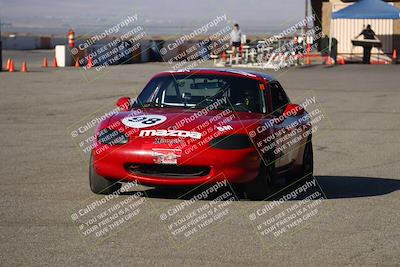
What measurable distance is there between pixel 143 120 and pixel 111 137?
1.27 feet

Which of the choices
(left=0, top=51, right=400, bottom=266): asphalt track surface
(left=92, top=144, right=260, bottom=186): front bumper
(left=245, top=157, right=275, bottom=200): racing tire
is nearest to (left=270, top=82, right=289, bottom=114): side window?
(left=0, top=51, right=400, bottom=266): asphalt track surface

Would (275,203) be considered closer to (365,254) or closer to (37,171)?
(365,254)

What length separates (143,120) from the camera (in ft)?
30.6

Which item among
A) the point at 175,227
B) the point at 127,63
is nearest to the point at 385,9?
the point at 127,63

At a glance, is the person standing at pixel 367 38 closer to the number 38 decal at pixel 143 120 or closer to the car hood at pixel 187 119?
the car hood at pixel 187 119

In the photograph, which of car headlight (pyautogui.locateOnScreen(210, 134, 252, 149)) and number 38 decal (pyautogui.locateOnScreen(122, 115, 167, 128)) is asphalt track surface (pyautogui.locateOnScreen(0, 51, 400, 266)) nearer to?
car headlight (pyautogui.locateOnScreen(210, 134, 252, 149))

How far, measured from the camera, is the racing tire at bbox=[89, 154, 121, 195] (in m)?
9.30

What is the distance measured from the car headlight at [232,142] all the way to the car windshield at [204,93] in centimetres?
93

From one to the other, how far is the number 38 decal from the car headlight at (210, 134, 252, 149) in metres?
0.63

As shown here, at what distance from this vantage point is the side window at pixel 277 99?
10336 mm

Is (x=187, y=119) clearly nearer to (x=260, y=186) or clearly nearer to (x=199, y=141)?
(x=199, y=141)

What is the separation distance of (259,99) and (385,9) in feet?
90.8

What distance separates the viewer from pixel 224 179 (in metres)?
8.91

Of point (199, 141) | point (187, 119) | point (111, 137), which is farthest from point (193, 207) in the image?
point (111, 137)
